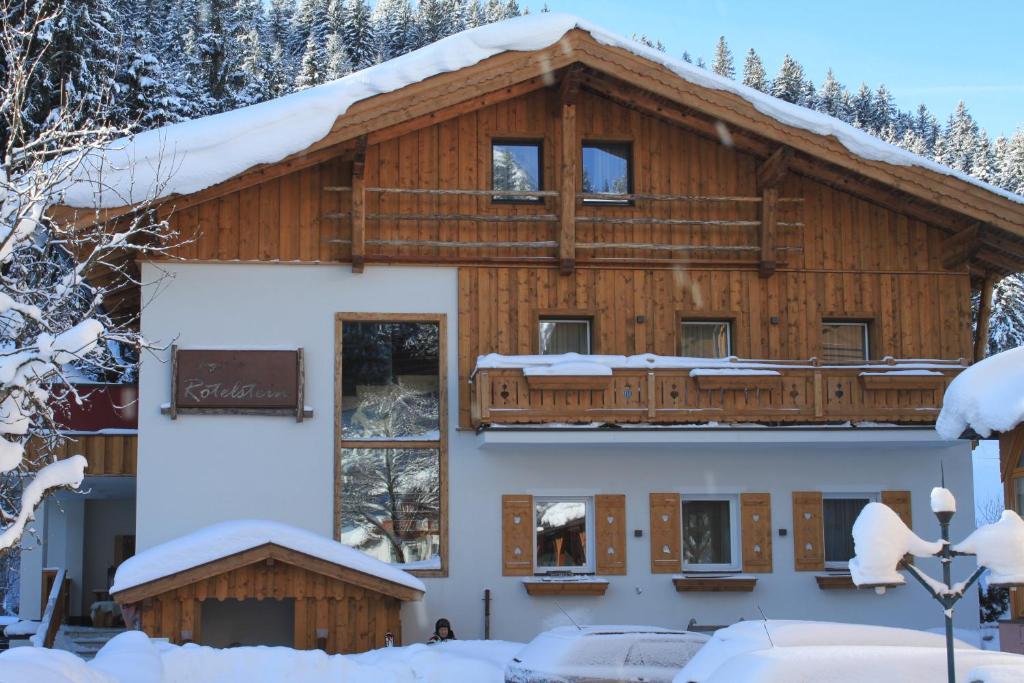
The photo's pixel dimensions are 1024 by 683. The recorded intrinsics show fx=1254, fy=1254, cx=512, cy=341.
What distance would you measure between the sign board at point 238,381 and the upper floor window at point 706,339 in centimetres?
656

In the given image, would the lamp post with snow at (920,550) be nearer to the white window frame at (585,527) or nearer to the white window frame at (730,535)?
the white window frame at (585,527)

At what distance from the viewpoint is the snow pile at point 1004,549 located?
8.71 meters

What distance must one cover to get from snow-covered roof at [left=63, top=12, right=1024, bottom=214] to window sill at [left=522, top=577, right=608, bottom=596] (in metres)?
7.62

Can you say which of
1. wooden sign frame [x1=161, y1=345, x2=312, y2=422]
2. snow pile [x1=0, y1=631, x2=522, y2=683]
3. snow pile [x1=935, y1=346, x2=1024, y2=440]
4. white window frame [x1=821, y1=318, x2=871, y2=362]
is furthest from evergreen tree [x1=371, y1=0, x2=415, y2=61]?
snow pile [x1=935, y1=346, x2=1024, y2=440]

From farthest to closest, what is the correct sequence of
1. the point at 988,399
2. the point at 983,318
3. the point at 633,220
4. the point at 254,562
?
the point at 983,318
the point at 633,220
the point at 254,562
the point at 988,399

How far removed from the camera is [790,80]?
9162cm

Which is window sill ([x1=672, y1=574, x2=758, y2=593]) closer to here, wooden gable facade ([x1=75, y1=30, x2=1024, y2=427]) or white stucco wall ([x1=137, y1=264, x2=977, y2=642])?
white stucco wall ([x1=137, y1=264, x2=977, y2=642])

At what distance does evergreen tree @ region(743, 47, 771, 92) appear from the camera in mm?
95088

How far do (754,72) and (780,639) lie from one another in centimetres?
9326

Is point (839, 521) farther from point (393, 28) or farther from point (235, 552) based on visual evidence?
point (393, 28)

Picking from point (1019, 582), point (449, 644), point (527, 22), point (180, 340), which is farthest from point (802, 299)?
point (1019, 582)

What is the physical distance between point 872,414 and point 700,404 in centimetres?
283

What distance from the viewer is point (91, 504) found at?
89.6ft

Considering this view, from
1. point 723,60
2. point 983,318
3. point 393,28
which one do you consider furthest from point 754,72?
point 983,318
